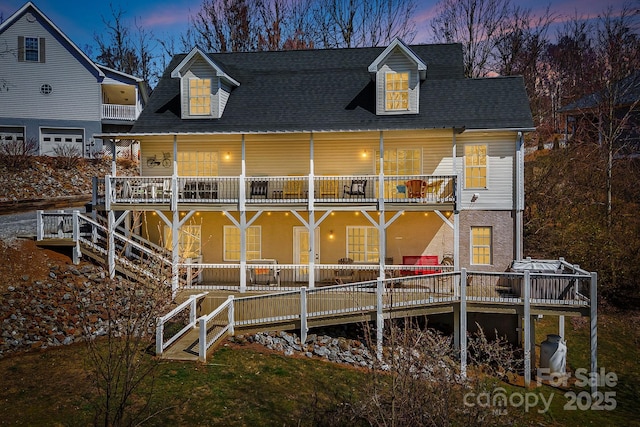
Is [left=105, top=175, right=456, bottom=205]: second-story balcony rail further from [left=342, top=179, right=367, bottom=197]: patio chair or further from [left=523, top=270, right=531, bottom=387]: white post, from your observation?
[left=523, top=270, right=531, bottom=387]: white post

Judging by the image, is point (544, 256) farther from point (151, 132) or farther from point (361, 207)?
point (151, 132)

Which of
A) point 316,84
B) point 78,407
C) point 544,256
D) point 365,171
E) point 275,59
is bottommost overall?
point 78,407

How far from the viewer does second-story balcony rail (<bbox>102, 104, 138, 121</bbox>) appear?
34562 mm

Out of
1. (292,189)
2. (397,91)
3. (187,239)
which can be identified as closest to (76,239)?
(187,239)

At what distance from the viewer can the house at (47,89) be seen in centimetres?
3247

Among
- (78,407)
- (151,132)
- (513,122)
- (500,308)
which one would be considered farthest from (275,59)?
(78,407)

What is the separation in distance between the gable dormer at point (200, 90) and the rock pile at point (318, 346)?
984cm

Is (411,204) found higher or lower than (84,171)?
lower

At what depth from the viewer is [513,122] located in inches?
733

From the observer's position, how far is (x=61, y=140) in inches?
1342

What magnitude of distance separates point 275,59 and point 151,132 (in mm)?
7423

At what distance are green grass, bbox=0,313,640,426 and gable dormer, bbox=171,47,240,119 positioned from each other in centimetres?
1070

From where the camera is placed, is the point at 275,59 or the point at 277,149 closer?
the point at 277,149

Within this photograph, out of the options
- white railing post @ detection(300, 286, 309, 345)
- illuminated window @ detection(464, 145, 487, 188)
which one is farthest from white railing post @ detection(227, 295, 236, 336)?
illuminated window @ detection(464, 145, 487, 188)
